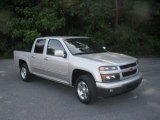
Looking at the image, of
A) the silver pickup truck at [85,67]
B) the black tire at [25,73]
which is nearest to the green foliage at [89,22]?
the black tire at [25,73]

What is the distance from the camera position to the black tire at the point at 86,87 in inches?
260

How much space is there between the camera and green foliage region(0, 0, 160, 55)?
619 inches

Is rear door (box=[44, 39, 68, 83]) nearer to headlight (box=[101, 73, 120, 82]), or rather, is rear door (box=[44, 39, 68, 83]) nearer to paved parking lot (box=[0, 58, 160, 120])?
paved parking lot (box=[0, 58, 160, 120])

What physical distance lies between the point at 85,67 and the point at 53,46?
1.80 metres

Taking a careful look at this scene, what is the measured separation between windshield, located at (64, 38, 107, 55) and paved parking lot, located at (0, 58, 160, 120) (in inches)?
52.3

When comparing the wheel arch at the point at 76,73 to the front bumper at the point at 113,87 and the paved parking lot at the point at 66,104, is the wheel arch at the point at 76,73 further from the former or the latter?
the front bumper at the point at 113,87

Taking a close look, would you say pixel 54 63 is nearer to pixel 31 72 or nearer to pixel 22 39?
pixel 31 72

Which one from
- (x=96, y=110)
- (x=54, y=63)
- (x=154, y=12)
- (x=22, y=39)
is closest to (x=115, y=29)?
(x=154, y=12)

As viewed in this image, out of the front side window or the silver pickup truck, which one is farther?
the front side window

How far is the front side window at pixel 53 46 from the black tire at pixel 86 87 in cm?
131

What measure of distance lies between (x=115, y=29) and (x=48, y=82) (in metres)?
8.71

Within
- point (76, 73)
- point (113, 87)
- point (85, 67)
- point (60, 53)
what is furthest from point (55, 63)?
point (113, 87)

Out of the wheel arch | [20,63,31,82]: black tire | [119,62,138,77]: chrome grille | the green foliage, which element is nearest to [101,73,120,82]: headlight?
[119,62,138,77]: chrome grille

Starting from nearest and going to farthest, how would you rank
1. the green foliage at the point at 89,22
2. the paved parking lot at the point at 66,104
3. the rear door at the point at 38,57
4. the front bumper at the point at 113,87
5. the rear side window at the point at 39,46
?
the paved parking lot at the point at 66,104 → the front bumper at the point at 113,87 → the rear door at the point at 38,57 → the rear side window at the point at 39,46 → the green foliage at the point at 89,22
